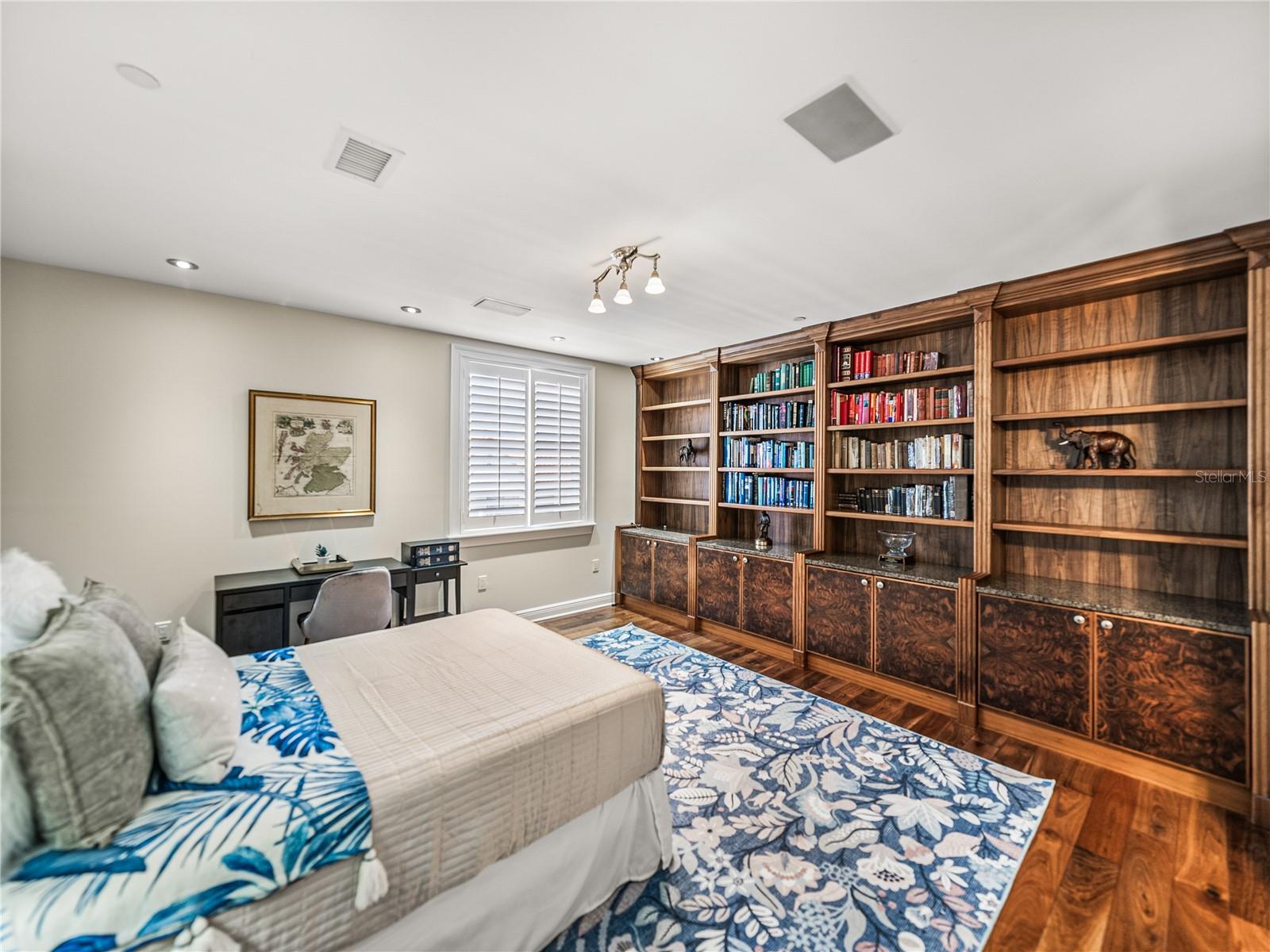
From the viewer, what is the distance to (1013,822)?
223cm

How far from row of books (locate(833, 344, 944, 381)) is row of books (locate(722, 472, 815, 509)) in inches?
37.4

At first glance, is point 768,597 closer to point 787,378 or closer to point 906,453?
point 906,453

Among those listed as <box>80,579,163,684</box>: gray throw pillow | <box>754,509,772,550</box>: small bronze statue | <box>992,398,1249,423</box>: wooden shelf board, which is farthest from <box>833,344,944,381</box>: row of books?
<box>80,579,163,684</box>: gray throw pillow

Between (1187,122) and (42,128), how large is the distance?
373cm

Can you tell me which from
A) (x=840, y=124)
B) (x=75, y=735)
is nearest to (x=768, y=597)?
(x=840, y=124)

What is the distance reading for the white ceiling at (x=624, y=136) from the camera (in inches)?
53.6

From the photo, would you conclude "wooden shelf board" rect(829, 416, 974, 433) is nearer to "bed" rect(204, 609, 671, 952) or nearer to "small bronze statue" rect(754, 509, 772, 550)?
"small bronze statue" rect(754, 509, 772, 550)

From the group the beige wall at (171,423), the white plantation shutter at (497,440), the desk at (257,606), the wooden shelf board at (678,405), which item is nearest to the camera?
the beige wall at (171,423)

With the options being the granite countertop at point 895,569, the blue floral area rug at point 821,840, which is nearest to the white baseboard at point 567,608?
the blue floral area rug at point 821,840

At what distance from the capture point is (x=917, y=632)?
3.32 meters

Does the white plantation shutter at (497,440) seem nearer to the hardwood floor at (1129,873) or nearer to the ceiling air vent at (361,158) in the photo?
the ceiling air vent at (361,158)

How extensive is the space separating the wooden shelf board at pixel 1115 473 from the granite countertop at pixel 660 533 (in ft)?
8.42

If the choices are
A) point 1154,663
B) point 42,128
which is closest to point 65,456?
point 42,128

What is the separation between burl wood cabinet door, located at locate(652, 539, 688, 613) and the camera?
4934 millimetres
